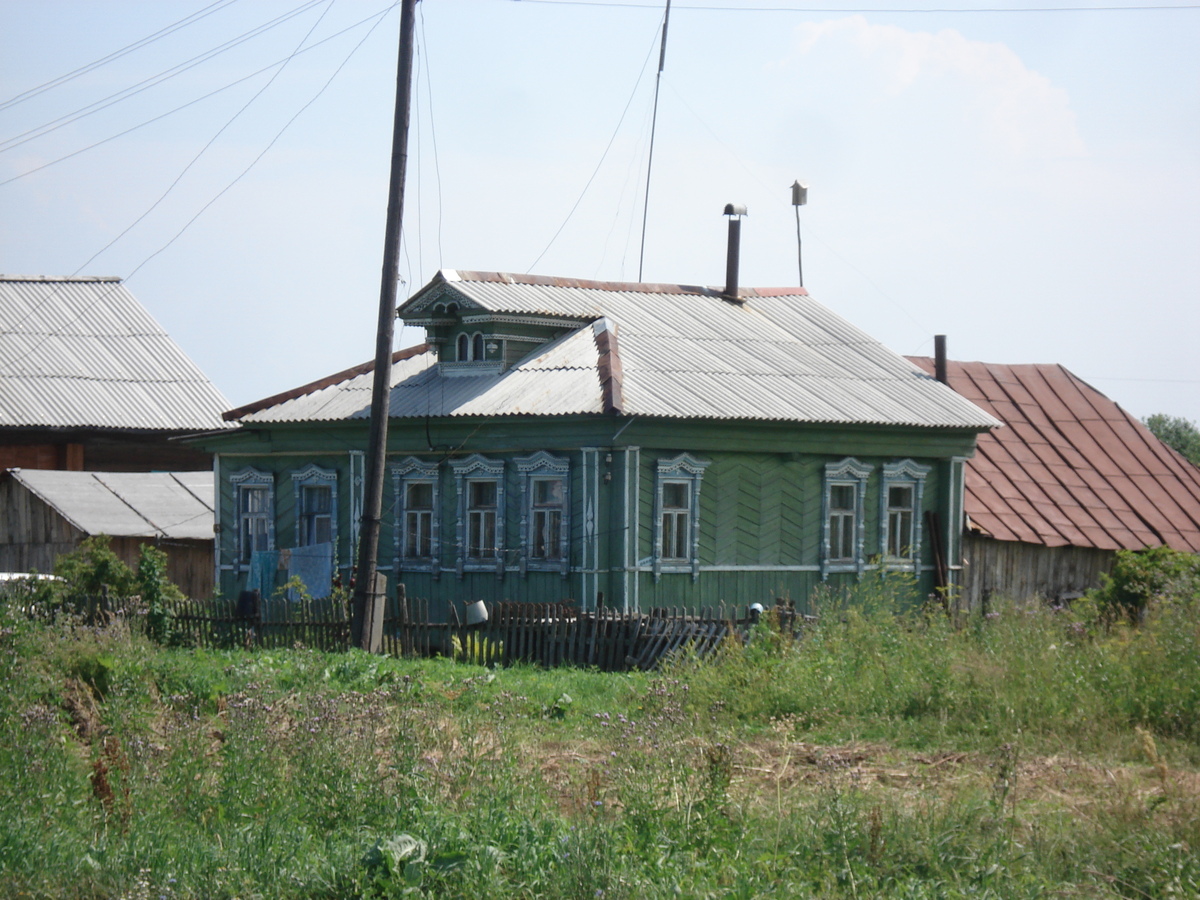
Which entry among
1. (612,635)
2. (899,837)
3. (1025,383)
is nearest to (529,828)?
(899,837)

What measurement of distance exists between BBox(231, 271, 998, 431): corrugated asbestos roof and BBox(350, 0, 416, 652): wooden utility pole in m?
2.76

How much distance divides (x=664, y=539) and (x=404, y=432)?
4248 mm

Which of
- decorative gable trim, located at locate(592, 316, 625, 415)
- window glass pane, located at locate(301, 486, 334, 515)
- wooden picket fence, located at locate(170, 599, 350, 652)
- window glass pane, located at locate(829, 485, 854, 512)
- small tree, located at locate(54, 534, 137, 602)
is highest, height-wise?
decorative gable trim, located at locate(592, 316, 625, 415)

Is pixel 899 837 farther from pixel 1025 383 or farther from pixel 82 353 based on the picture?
pixel 82 353

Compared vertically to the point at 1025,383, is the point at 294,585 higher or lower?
lower

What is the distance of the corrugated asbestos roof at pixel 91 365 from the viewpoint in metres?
31.9

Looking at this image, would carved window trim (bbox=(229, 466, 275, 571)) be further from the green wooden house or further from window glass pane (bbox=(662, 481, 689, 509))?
window glass pane (bbox=(662, 481, 689, 509))

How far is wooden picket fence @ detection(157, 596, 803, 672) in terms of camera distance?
15.2 meters

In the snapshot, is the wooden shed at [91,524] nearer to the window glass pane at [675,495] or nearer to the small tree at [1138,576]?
the window glass pane at [675,495]

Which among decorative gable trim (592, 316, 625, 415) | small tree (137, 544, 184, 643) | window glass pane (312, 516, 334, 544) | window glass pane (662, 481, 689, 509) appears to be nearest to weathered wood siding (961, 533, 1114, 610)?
window glass pane (662, 481, 689, 509)

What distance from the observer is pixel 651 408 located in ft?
58.9

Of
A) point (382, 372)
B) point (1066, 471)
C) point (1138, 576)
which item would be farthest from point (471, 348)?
point (1066, 471)

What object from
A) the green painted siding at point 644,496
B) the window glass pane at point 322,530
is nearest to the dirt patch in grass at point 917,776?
the green painted siding at point 644,496

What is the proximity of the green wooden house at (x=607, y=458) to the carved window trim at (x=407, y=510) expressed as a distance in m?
0.03
